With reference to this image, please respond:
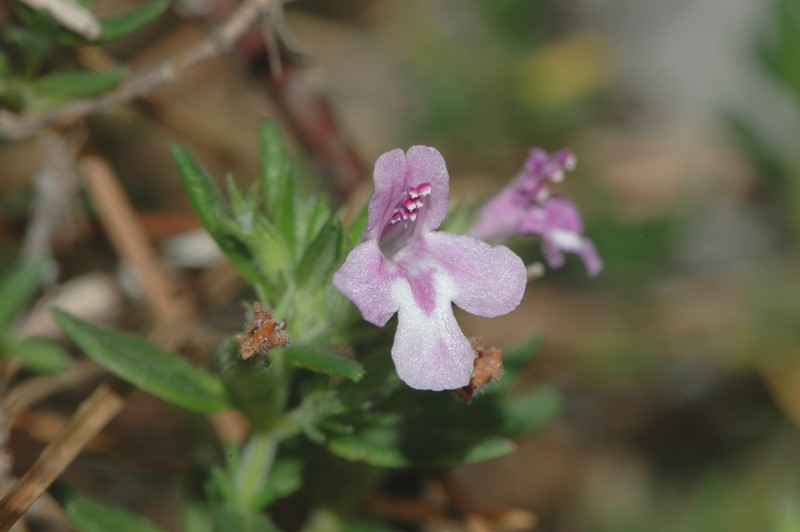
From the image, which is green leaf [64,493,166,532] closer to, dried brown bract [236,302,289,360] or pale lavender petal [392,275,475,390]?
dried brown bract [236,302,289,360]

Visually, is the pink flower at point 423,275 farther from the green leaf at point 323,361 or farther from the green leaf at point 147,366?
the green leaf at point 147,366

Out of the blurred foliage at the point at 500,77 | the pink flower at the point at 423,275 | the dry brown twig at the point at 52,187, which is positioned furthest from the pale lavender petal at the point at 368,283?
the blurred foliage at the point at 500,77

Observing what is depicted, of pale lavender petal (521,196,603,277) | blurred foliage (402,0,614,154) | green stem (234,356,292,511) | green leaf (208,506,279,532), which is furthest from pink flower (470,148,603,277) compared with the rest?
blurred foliage (402,0,614,154)

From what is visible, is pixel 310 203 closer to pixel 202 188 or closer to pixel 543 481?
pixel 202 188

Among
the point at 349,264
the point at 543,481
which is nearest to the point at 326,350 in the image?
the point at 349,264

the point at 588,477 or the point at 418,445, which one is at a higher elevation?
the point at 418,445

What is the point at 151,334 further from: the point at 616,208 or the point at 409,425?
the point at 616,208


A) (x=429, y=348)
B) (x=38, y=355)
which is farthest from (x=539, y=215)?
(x=38, y=355)
